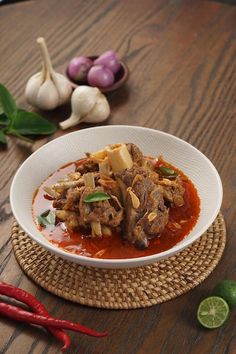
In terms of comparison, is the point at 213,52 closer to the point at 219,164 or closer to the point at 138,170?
the point at 219,164

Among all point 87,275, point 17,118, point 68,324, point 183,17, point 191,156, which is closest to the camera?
point 68,324

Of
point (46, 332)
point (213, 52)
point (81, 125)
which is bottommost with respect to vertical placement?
point (213, 52)

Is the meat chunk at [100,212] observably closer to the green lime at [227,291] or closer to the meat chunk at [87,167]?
the meat chunk at [87,167]

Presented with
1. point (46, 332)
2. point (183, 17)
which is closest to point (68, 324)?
point (46, 332)

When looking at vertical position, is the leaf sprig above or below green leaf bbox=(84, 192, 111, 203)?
below

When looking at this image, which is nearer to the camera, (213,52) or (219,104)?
(219,104)

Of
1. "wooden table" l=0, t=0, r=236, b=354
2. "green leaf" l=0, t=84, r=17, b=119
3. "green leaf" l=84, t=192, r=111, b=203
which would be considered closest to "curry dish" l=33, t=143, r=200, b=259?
"green leaf" l=84, t=192, r=111, b=203

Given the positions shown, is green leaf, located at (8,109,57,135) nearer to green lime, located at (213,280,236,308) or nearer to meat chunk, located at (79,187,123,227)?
meat chunk, located at (79,187,123,227)
